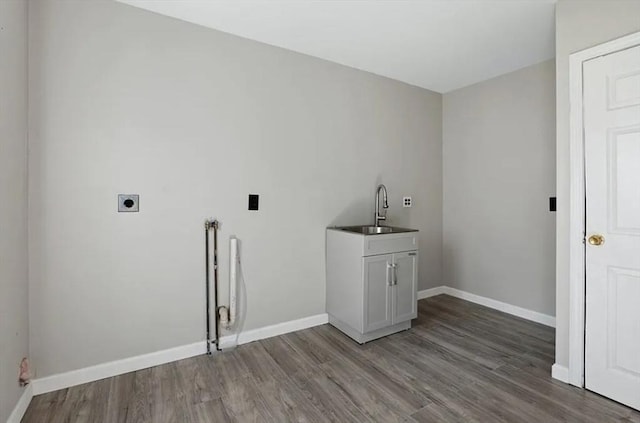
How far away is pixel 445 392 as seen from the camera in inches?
75.4

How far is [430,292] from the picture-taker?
373 centimetres

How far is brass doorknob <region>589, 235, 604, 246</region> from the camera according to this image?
6.10ft

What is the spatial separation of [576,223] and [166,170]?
2680 millimetres

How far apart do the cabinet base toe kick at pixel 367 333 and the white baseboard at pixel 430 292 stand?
0.88 meters

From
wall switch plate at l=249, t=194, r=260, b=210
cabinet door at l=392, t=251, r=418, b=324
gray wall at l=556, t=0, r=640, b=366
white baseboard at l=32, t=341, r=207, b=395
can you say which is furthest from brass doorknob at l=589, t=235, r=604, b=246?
white baseboard at l=32, t=341, r=207, b=395

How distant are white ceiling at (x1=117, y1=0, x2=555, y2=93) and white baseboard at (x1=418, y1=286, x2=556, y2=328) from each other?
2.34 meters

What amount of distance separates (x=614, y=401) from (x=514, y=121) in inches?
→ 93.9

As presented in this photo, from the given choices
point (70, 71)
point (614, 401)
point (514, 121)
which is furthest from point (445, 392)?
point (70, 71)

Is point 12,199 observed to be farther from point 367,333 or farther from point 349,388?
point 367,333

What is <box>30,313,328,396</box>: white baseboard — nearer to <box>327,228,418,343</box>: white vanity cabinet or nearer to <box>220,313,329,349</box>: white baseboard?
<box>220,313,329,349</box>: white baseboard

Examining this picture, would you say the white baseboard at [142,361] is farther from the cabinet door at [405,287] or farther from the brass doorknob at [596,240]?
the brass doorknob at [596,240]

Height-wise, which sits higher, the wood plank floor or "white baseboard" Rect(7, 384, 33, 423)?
"white baseboard" Rect(7, 384, 33, 423)

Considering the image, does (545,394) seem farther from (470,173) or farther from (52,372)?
(52,372)


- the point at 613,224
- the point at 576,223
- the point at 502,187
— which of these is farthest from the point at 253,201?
the point at 502,187
